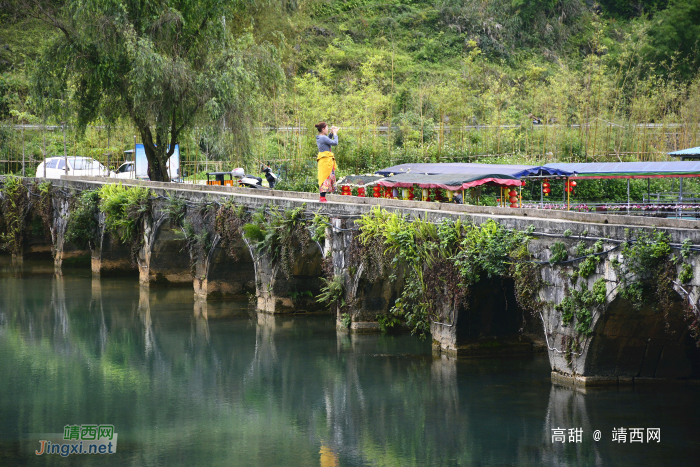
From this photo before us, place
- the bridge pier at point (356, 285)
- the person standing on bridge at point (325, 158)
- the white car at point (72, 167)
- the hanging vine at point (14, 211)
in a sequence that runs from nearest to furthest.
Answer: the person standing on bridge at point (325, 158) → the bridge pier at point (356, 285) → the hanging vine at point (14, 211) → the white car at point (72, 167)

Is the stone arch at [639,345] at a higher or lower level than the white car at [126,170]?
lower

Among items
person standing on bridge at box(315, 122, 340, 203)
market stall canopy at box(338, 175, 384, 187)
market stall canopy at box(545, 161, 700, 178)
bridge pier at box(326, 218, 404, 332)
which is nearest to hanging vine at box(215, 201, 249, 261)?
person standing on bridge at box(315, 122, 340, 203)

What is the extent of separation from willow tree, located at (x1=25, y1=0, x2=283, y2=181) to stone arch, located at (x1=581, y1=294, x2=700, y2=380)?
14.7 meters

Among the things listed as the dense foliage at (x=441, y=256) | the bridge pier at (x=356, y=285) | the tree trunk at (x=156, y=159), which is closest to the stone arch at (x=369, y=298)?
the bridge pier at (x=356, y=285)

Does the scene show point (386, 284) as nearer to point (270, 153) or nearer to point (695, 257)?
point (695, 257)

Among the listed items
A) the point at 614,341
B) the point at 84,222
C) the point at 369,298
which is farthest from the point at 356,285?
the point at 84,222

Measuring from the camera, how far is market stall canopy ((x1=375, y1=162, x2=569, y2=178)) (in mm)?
21344

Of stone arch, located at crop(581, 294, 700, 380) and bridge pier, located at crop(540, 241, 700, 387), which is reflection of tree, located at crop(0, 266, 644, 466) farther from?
stone arch, located at crop(581, 294, 700, 380)

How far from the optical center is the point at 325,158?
647 inches

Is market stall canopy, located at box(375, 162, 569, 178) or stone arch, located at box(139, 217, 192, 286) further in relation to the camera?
stone arch, located at box(139, 217, 192, 286)

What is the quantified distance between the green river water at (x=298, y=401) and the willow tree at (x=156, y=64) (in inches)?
291

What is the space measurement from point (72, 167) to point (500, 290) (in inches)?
969

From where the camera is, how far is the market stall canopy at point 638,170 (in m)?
19.7

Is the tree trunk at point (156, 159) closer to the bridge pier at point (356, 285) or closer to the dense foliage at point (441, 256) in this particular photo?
the bridge pier at point (356, 285)
